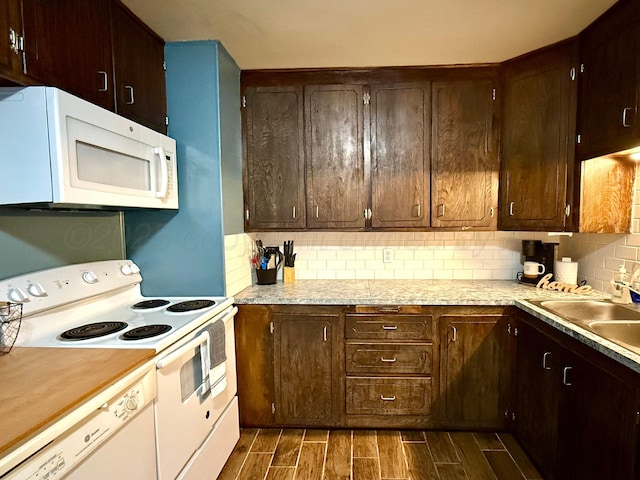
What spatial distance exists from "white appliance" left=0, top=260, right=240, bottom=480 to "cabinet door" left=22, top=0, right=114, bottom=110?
82 centimetres

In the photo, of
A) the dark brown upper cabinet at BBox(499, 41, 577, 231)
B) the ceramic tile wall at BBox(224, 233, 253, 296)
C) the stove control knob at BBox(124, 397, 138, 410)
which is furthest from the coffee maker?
the stove control knob at BBox(124, 397, 138, 410)

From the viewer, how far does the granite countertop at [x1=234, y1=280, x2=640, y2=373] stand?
2.15 m

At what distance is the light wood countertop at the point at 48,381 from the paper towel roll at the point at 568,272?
2554 millimetres

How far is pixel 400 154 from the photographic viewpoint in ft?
8.03

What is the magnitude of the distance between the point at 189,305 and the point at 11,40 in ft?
→ 4.34

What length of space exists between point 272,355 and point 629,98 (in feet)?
7.75

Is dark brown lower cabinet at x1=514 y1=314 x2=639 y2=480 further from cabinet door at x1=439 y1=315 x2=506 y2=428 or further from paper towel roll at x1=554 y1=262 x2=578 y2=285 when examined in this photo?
paper towel roll at x1=554 y1=262 x2=578 y2=285

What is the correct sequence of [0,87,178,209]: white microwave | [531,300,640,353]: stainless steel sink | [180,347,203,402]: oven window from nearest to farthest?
[0,87,178,209]: white microwave
[180,347,203,402]: oven window
[531,300,640,353]: stainless steel sink

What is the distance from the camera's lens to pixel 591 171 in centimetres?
204

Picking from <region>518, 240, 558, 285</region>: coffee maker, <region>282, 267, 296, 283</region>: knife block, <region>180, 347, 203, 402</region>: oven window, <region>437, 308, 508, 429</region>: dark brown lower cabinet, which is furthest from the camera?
<region>282, 267, 296, 283</region>: knife block

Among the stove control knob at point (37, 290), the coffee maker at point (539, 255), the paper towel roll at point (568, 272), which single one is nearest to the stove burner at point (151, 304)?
the stove control knob at point (37, 290)

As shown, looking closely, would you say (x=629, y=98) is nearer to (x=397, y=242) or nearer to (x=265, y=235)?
(x=397, y=242)

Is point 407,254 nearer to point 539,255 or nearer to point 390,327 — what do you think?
point 390,327

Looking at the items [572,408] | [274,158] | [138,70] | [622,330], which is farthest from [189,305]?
[622,330]
